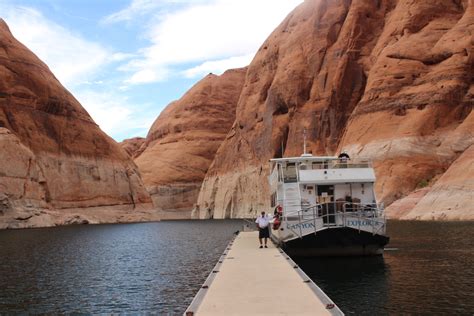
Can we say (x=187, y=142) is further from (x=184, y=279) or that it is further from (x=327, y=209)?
(x=184, y=279)

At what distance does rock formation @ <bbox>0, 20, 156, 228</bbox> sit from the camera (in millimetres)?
73250

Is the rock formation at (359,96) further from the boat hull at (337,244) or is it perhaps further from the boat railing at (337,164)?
the boat hull at (337,244)

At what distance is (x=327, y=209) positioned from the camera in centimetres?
2608

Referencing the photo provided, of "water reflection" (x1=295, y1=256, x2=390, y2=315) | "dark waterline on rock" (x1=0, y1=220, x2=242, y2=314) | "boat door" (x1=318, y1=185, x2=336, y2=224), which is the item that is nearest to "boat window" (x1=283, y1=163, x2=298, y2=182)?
"boat door" (x1=318, y1=185, x2=336, y2=224)

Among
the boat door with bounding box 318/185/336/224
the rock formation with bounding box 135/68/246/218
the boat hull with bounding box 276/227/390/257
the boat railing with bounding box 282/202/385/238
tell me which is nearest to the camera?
the boat hull with bounding box 276/227/390/257

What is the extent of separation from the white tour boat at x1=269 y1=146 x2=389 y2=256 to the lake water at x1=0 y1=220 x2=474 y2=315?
0.84 metres

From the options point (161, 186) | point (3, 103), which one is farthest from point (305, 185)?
point (161, 186)

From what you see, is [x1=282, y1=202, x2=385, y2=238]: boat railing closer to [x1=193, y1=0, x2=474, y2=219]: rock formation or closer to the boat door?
the boat door

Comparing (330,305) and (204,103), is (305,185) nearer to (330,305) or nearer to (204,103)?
(330,305)

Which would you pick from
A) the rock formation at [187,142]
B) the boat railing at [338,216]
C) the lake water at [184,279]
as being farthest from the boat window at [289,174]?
the rock formation at [187,142]

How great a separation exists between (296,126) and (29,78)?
5166 cm

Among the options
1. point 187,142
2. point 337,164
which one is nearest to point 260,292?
point 337,164

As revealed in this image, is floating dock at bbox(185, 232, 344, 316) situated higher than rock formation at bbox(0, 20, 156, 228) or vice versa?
rock formation at bbox(0, 20, 156, 228)

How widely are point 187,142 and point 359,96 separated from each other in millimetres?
75571
